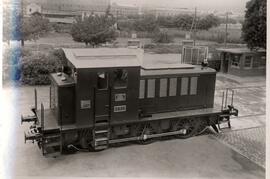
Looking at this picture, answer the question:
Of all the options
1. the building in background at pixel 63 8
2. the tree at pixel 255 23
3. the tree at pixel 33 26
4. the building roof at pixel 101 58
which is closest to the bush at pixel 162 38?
the building roof at pixel 101 58

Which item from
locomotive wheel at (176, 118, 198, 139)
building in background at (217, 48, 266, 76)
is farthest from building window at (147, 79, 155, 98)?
building in background at (217, 48, 266, 76)

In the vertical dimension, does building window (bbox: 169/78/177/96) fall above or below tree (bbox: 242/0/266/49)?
below

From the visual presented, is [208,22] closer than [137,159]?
No

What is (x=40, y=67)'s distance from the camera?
21.4ft

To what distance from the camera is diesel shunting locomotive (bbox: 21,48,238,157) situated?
5469 millimetres

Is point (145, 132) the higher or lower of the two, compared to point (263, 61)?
lower

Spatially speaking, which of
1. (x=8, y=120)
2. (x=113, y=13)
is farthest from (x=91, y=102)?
(x=113, y=13)

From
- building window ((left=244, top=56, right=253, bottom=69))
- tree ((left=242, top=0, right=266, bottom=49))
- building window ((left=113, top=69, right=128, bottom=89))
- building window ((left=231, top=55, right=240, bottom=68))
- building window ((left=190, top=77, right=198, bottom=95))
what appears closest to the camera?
building window ((left=113, top=69, right=128, bottom=89))

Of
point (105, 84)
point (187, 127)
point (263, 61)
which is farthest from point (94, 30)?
point (263, 61)

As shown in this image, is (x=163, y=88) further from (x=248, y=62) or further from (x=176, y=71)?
(x=248, y=62)

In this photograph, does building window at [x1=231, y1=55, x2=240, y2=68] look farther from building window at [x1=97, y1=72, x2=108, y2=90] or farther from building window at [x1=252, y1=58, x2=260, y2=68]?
building window at [x1=97, y1=72, x2=108, y2=90]

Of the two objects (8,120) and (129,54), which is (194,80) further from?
(8,120)

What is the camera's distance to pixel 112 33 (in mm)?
7066

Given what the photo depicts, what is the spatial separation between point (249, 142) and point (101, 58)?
10.7ft
